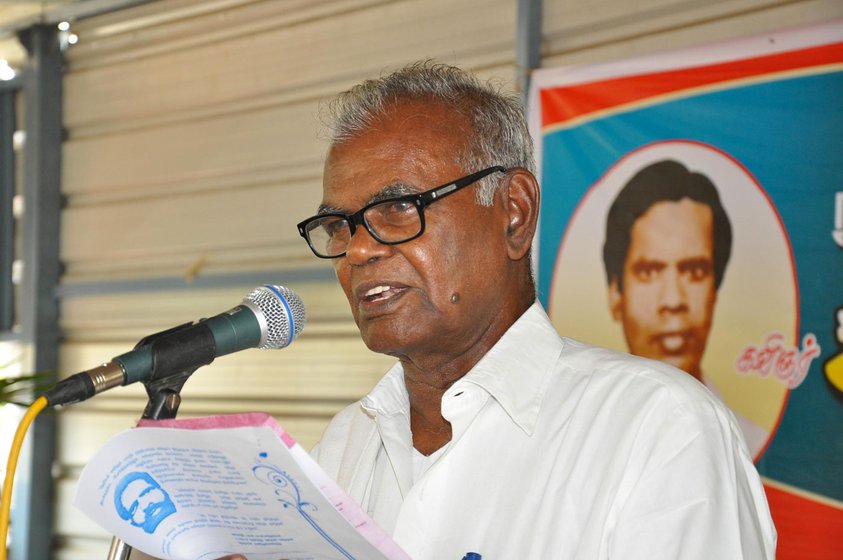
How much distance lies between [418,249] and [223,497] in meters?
0.56

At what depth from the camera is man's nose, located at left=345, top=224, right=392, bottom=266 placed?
65.9 inches

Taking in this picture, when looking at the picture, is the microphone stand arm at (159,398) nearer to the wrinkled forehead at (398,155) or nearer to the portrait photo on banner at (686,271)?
the wrinkled forehead at (398,155)

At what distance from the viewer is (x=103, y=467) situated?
4.39 ft

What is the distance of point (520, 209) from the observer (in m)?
1.81

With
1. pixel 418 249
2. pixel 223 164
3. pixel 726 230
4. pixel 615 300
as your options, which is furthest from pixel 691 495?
pixel 223 164

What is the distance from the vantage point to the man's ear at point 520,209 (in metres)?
1.80

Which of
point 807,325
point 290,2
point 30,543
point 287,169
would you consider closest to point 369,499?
point 807,325

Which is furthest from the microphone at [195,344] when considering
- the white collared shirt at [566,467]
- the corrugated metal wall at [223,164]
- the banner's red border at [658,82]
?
the corrugated metal wall at [223,164]

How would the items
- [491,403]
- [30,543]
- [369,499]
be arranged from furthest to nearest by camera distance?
[30,543], [369,499], [491,403]

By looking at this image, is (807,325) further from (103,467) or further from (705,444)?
(103,467)

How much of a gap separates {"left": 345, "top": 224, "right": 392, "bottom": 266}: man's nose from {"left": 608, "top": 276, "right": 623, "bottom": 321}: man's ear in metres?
1.62

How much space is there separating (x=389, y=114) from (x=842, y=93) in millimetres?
1519

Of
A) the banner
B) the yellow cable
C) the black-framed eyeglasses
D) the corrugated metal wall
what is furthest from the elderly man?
the corrugated metal wall

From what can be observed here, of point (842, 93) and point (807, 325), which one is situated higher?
point (842, 93)
